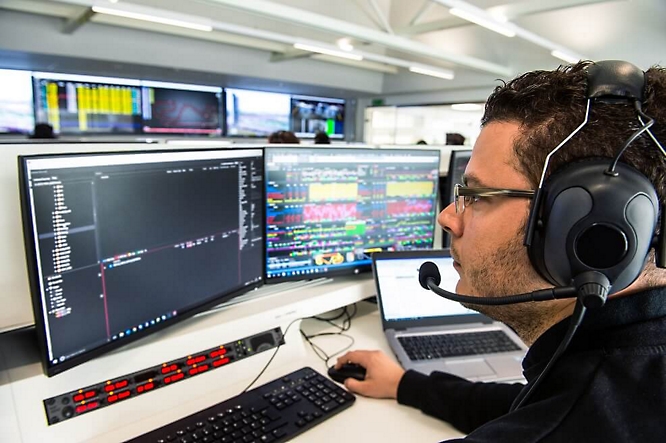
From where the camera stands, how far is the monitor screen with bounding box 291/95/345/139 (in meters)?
7.86

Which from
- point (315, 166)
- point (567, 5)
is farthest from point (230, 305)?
point (567, 5)

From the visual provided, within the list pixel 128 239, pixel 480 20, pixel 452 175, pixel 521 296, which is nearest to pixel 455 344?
pixel 452 175

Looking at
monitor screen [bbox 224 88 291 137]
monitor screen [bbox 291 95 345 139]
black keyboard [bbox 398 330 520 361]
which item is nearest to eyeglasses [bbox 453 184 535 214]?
black keyboard [bbox 398 330 520 361]

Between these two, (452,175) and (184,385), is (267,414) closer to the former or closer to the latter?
(184,385)

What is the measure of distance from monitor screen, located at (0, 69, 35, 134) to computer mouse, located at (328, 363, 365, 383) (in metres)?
5.77

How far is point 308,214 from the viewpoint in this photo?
123 centimetres

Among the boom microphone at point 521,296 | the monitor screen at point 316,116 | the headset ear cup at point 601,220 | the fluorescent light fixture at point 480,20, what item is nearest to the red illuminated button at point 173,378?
the boom microphone at point 521,296

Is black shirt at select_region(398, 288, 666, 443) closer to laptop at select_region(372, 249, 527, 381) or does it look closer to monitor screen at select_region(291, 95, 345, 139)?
laptop at select_region(372, 249, 527, 381)

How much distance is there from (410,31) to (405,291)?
17.4 ft

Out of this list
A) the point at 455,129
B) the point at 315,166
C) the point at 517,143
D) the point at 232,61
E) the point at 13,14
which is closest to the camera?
the point at 517,143

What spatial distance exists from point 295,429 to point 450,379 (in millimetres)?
359

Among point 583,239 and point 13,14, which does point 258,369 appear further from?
point 13,14

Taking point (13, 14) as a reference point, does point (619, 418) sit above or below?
below

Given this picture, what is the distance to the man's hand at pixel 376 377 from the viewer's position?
3.24 feet
